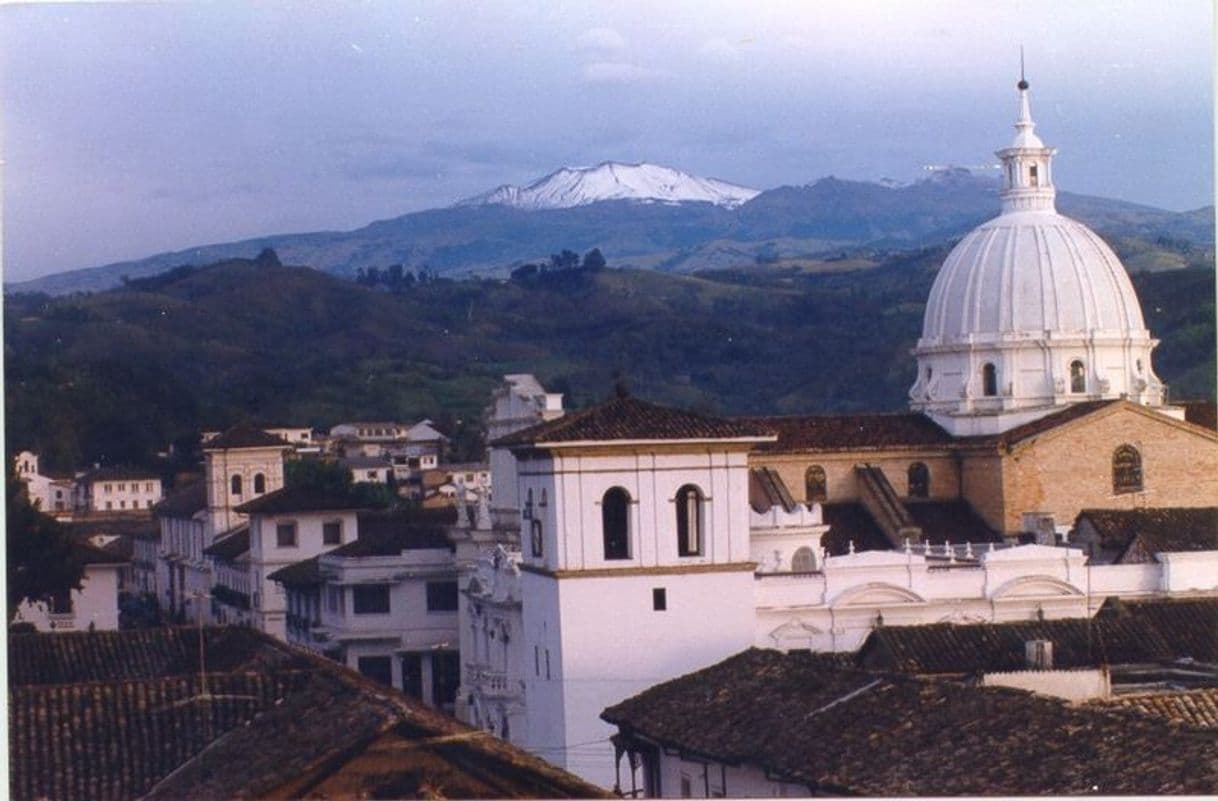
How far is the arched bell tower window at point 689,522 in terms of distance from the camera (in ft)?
118

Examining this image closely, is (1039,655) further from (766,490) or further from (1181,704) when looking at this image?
(766,490)

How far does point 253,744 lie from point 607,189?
6030 cm

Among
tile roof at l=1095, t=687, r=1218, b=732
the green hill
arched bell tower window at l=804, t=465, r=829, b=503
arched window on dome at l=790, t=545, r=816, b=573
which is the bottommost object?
tile roof at l=1095, t=687, r=1218, b=732

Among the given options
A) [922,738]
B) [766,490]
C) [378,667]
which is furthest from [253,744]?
[378,667]

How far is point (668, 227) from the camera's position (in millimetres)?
114500

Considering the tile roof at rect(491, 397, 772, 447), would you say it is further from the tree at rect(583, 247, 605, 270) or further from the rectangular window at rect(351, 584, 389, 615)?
the tree at rect(583, 247, 605, 270)

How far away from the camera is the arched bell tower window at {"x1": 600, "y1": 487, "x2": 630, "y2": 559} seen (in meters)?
35.8

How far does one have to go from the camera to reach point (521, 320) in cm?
11506

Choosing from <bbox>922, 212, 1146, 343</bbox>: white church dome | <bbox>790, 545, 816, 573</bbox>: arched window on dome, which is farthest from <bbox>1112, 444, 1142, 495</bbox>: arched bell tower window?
<bbox>790, 545, 816, 573</bbox>: arched window on dome

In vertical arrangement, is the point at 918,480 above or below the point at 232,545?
above

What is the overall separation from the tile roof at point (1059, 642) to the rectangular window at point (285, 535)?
92.5ft

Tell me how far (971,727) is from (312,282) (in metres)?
89.7

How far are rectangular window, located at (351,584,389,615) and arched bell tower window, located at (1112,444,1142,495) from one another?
13533mm

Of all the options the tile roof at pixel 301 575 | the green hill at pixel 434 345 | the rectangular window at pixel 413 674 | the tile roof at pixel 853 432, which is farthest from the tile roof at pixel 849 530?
the green hill at pixel 434 345
